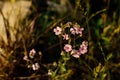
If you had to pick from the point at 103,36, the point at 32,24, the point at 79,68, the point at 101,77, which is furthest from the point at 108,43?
the point at 101,77

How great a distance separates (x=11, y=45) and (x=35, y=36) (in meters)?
Answer: 0.21

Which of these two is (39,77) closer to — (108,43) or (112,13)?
(108,43)

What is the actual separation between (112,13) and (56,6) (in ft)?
1.68

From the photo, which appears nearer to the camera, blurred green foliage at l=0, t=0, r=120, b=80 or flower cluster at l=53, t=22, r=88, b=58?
flower cluster at l=53, t=22, r=88, b=58

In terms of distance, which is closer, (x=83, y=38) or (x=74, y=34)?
(x=74, y=34)

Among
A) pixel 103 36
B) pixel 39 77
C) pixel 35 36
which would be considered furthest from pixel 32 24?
pixel 103 36

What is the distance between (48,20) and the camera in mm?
3227

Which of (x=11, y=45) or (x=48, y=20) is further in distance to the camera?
(x=48, y=20)

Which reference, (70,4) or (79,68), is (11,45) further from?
(70,4)

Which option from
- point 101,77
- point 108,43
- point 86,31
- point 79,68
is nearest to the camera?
point 101,77

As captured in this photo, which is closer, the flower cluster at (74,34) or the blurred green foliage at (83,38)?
the flower cluster at (74,34)

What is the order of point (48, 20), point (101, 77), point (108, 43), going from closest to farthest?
point (101, 77) → point (108, 43) → point (48, 20)

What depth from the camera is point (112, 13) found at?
11.1 ft

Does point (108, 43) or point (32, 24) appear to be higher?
point (32, 24)
